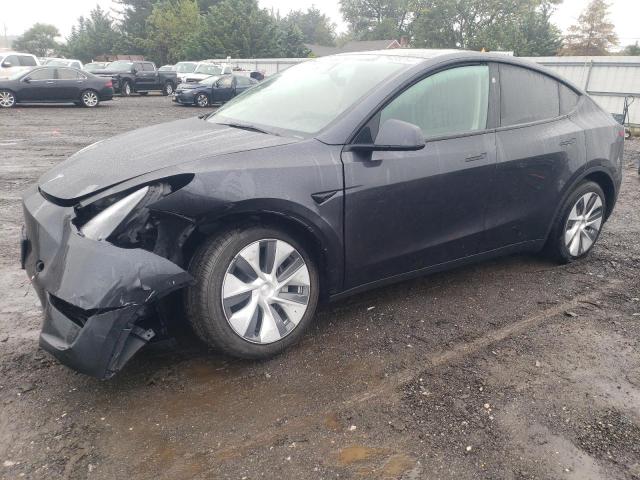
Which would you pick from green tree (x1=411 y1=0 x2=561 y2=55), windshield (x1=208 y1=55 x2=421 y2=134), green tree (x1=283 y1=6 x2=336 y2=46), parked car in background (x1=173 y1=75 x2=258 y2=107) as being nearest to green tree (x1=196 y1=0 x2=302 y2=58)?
green tree (x1=411 y1=0 x2=561 y2=55)

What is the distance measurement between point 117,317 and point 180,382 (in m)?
0.61

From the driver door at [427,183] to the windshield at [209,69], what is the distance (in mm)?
22721

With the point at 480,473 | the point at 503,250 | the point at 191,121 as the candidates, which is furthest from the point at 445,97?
the point at 480,473

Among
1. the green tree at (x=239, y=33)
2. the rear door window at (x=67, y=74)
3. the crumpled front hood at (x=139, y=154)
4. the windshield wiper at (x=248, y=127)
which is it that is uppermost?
the green tree at (x=239, y=33)

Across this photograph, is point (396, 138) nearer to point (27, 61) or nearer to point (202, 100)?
point (202, 100)

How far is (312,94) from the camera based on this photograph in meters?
3.50

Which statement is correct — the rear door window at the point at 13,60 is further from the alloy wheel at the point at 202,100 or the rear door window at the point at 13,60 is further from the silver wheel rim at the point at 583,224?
the silver wheel rim at the point at 583,224

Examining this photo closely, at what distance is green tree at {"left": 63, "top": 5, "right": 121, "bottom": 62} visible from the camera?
5894 centimetres

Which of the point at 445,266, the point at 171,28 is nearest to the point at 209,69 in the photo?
the point at 445,266

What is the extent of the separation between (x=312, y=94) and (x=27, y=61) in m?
22.5

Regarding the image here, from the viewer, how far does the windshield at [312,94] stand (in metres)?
3.25

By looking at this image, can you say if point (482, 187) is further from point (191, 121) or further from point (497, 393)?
point (191, 121)

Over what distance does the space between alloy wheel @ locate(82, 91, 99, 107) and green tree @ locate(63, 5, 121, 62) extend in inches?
1750

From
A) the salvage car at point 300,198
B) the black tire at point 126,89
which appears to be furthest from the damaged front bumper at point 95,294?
the black tire at point 126,89
